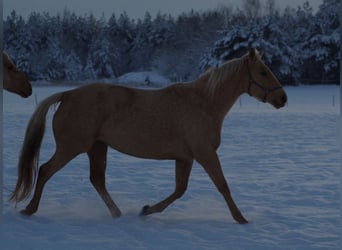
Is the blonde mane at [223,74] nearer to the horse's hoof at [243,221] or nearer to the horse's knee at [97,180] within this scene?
the horse's hoof at [243,221]

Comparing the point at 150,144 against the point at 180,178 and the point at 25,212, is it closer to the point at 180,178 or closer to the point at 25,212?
the point at 180,178

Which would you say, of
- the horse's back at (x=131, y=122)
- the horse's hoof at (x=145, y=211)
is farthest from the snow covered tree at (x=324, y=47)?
the horse's hoof at (x=145, y=211)

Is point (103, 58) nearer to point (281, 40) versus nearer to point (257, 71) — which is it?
point (281, 40)

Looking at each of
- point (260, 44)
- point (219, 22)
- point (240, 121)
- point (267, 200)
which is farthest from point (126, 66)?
point (267, 200)

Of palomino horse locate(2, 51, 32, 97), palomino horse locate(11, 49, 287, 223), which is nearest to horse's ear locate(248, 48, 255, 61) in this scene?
palomino horse locate(11, 49, 287, 223)

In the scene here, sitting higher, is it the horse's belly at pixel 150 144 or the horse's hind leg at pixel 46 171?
the horse's belly at pixel 150 144

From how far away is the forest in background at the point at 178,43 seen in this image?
29.5m

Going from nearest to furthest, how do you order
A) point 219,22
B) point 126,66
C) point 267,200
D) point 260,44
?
point 267,200
point 260,44
point 219,22
point 126,66

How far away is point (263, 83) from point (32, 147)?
85.5 inches

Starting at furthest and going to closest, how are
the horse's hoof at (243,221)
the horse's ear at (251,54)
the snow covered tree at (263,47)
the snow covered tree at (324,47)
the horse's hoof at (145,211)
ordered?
1. the snow covered tree at (324,47)
2. the snow covered tree at (263,47)
3. the horse's hoof at (145,211)
4. the horse's ear at (251,54)
5. the horse's hoof at (243,221)

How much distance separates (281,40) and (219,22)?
8811 mm

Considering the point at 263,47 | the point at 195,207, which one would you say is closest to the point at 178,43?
the point at 263,47

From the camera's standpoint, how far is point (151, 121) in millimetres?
3867

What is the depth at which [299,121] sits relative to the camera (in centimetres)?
1358
